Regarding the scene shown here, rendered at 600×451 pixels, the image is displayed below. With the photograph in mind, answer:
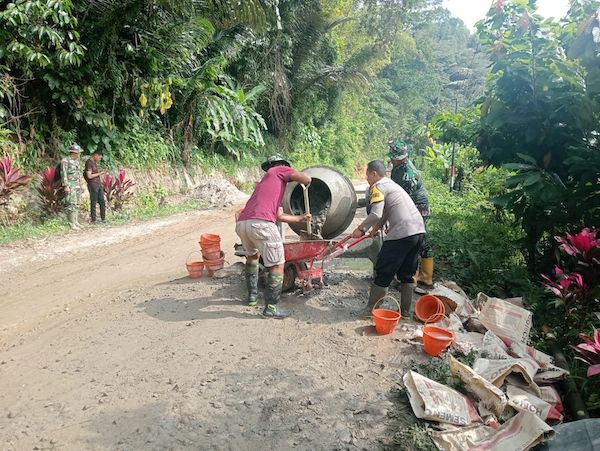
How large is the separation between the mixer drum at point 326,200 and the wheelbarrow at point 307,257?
71cm

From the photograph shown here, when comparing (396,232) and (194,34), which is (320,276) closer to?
(396,232)

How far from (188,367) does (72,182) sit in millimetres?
6692

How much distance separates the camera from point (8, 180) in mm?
8055

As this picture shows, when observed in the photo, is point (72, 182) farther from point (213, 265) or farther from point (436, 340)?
point (436, 340)

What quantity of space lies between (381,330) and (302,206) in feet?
7.52

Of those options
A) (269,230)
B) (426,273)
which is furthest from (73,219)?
(426,273)

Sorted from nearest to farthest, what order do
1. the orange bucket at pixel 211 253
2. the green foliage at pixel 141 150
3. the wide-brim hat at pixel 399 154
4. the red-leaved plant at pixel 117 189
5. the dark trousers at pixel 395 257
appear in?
the dark trousers at pixel 395 257, the wide-brim hat at pixel 399 154, the orange bucket at pixel 211 253, the red-leaved plant at pixel 117 189, the green foliage at pixel 141 150

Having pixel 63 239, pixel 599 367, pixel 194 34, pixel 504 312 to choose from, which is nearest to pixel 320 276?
pixel 504 312

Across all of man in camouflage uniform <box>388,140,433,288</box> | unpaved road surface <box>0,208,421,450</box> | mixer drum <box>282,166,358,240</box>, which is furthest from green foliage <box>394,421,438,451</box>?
mixer drum <box>282,166,358,240</box>

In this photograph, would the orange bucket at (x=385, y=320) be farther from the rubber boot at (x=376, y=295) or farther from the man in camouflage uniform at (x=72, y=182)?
the man in camouflage uniform at (x=72, y=182)

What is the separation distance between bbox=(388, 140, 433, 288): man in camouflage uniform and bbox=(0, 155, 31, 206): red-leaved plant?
698cm

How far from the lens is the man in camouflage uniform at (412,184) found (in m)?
5.56

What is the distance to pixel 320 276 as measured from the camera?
5270 mm

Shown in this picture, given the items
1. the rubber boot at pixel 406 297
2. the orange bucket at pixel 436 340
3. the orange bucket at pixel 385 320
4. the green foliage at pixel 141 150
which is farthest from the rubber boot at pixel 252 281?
the green foliage at pixel 141 150
